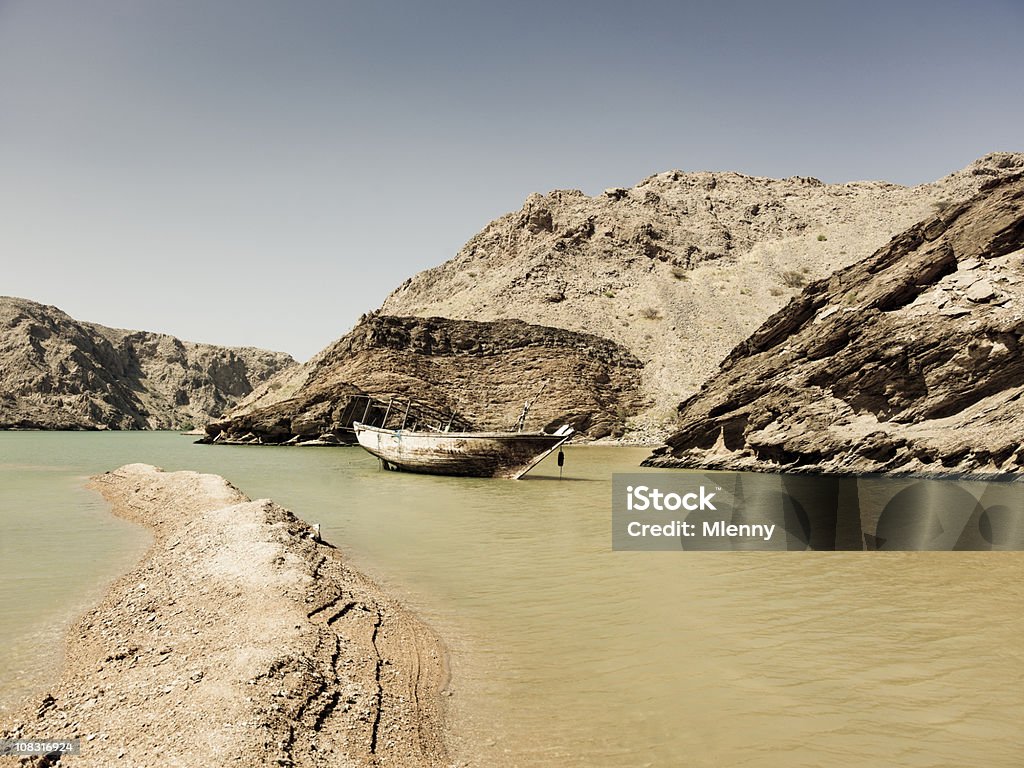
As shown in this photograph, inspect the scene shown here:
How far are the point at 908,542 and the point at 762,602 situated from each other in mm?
6795

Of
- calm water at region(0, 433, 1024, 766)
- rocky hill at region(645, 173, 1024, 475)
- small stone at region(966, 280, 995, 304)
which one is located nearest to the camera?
calm water at region(0, 433, 1024, 766)

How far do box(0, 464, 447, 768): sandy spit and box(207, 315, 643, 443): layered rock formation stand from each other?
50218mm

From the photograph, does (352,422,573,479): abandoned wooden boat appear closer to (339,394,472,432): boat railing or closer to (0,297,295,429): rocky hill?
(339,394,472,432): boat railing

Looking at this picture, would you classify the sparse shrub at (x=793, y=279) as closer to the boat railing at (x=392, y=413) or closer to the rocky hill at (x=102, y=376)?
the boat railing at (x=392, y=413)

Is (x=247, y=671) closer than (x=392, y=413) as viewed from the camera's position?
Yes

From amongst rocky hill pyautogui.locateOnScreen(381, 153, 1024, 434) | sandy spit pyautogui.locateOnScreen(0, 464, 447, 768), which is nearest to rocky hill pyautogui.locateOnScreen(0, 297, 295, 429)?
rocky hill pyautogui.locateOnScreen(381, 153, 1024, 434)

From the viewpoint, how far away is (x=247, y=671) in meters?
5.10

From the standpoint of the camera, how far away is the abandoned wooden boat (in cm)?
2842

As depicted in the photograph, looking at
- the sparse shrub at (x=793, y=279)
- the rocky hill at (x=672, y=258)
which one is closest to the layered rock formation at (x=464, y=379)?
the rocky hill at (x=672, y=258)

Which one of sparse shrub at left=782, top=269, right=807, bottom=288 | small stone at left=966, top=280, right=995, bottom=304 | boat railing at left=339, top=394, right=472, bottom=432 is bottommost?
boat railing at left=339, top=394, right=472, bottom=432

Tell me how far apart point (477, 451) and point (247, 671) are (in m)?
23.9

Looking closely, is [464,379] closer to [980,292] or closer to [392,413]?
[392,413]

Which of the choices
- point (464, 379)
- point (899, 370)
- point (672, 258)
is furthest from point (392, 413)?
point (672, 258)

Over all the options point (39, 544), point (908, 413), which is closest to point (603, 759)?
point (39, 544)
